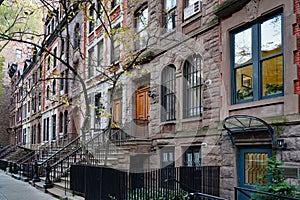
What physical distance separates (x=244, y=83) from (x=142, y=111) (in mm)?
6243

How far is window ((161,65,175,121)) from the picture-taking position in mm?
11578

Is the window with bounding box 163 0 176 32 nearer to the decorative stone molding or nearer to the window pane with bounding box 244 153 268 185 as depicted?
the decorative stone molding

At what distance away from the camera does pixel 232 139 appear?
8266mm

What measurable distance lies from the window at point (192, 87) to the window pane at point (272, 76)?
105 inches

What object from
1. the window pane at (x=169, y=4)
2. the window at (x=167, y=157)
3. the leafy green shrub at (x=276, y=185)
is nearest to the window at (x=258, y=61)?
the leafy green shrub at (x=276, y=185)

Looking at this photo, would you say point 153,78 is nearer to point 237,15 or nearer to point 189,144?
point 189,144

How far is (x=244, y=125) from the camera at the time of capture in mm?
7844

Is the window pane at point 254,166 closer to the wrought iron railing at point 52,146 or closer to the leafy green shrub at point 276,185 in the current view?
the leafy green shrub at point 276,185

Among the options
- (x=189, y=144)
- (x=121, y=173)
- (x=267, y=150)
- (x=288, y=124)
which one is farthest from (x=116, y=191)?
(x=288, y=124)

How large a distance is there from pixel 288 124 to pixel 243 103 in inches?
57.8

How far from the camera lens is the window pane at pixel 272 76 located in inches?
288

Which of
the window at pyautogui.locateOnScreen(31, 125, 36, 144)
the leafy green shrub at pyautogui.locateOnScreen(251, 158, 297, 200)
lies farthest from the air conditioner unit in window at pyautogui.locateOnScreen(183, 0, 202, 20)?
the window at pyautogui.locateOnScreen(31, 125, 36, 144)

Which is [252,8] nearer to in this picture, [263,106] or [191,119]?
[263,106]

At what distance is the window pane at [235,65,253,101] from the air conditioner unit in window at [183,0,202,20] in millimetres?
2736
